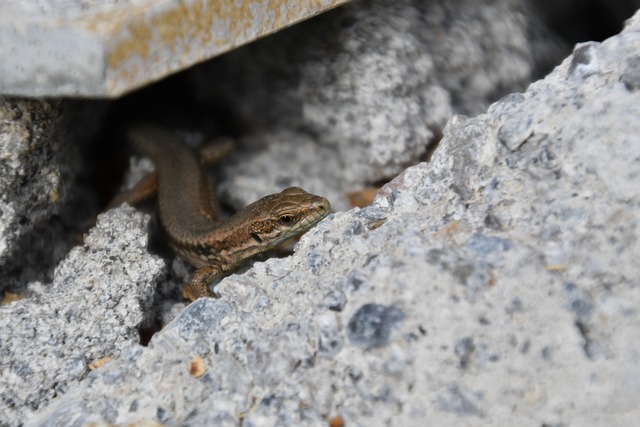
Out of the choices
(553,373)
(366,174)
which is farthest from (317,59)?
(553,373)

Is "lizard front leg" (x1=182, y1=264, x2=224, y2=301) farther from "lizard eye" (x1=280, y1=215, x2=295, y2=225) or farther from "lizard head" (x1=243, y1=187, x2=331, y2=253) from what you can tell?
"lizard eye" (x1=280, y1=215, x2=295, y2=225)

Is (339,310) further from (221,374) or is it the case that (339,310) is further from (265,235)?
(265,235)

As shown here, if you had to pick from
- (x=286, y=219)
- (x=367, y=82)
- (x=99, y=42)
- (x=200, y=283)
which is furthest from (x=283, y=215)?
(x=99, y=42)

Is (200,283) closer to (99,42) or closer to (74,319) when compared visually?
(74,319)

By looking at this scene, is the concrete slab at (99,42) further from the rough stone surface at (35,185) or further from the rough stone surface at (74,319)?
the rough stone surface at (74,319)

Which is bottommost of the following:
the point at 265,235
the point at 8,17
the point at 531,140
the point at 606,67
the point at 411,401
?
the point at 265,235
